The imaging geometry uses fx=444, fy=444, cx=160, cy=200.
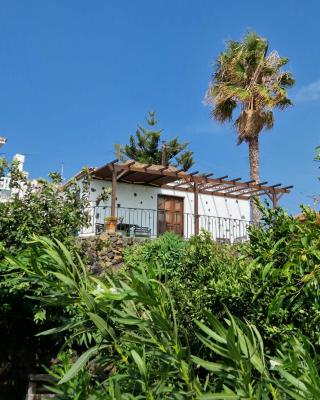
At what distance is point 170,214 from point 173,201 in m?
0.62

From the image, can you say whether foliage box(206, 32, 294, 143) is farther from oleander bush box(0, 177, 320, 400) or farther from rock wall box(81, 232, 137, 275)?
oleander bush box(0, 177, 320, 400)

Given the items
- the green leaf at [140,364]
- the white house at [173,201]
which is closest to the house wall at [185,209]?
the white house at [173,201]

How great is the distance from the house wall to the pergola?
0.27 meters

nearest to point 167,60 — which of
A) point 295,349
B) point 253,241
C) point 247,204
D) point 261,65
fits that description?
point 261,65

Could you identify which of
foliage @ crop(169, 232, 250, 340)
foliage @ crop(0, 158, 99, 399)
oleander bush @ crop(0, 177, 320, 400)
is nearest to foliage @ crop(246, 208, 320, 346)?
oleander bush @ crop(0, 177, 320, 400)

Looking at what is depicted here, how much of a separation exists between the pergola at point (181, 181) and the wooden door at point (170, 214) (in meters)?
0.55

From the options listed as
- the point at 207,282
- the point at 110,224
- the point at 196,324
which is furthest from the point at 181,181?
the point at 196,324

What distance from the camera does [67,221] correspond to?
719cm

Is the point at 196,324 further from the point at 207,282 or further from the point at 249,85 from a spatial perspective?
the point at 249,85

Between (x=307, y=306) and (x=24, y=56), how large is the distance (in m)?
15.9

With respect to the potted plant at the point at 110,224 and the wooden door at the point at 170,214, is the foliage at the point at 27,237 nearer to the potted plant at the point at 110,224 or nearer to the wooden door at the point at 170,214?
the potted plant at the point at 110,224

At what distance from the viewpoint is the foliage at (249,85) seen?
17469 mm

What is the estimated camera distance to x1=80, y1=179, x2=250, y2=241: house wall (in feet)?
56.5

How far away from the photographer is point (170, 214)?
18703mm
